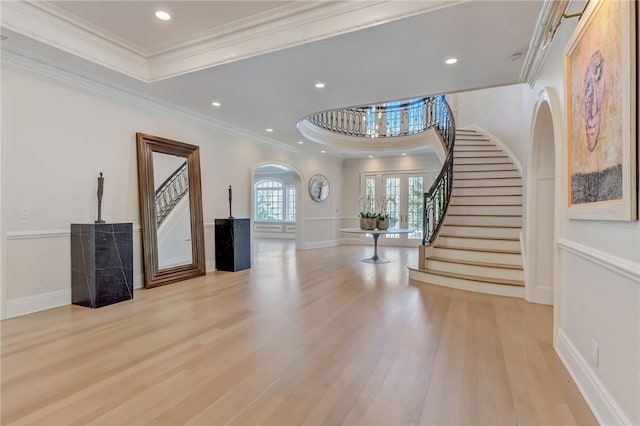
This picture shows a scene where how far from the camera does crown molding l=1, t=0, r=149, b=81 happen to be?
3002 millimetres

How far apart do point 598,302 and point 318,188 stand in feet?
26.3

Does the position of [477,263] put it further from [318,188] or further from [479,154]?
[318,188]

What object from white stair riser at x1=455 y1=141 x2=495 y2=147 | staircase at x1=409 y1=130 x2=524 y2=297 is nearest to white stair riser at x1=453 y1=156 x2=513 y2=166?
staircase at x1=409 y1=130 x2=524 y2=297

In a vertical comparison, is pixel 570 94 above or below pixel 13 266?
above

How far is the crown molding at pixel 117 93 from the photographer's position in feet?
11.4

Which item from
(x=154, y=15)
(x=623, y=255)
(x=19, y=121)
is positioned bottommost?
(x=623, y=255)

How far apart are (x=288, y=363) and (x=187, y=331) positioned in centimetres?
117

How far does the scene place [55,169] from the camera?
3783mm

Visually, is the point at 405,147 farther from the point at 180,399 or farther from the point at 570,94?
the point at 180,399

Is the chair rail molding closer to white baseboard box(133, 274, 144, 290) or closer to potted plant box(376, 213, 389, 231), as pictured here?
potted plant box(376, 213, 389, 231)

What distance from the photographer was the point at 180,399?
1.96 m

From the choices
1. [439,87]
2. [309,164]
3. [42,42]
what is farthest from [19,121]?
[309,164]

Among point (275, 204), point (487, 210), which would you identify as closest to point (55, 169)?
point (487, 210)

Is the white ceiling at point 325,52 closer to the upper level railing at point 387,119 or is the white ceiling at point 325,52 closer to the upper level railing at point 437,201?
the upper level railing at point 437,201
